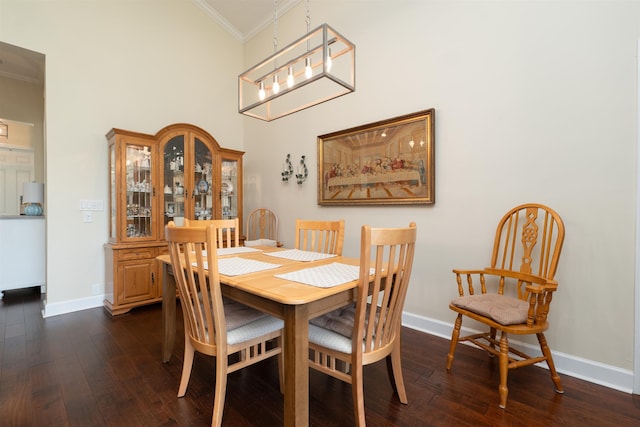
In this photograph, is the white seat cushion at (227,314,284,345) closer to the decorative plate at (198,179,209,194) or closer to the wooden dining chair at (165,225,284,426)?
the wooden dining chair at (165,225,284,426)

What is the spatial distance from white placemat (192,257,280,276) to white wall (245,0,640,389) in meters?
1.44

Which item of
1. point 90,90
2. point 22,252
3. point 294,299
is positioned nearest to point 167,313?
point 294,299

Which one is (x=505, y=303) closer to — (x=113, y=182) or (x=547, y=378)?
(x=547, y=378)

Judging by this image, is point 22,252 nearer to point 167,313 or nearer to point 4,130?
point 4,130

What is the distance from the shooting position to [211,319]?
1.34 metres

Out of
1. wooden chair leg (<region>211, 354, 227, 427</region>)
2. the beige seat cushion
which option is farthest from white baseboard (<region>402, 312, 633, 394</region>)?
wooden chair leg (<region>211, 354, 227, 427</region>)

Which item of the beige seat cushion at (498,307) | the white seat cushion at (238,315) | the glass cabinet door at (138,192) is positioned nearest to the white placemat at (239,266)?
the white seat cushion at (238,315)

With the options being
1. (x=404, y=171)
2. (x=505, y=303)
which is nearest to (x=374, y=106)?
(x=404, y=171)

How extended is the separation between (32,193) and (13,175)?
1.27 m

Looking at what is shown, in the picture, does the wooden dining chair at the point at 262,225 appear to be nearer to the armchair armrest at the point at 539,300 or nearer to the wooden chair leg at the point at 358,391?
the wooden chair leg at the point at 358,391

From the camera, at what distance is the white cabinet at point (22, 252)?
Result: 3405mm

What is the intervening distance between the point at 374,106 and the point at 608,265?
213cm

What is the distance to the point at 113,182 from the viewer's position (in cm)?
310

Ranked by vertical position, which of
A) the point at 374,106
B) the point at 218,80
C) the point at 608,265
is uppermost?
the point at 218,80
